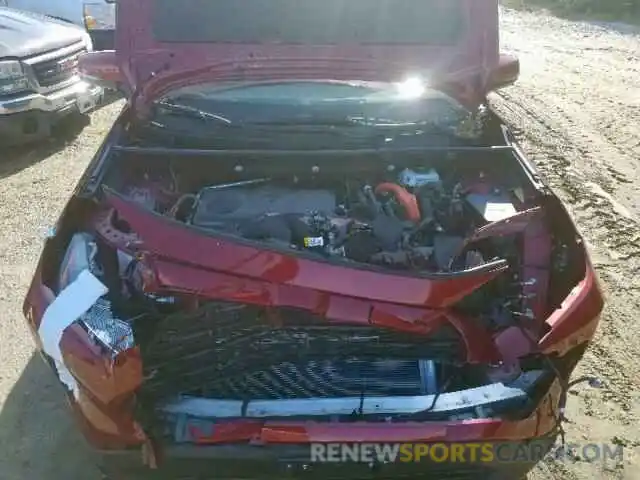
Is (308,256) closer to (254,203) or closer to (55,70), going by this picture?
(254,203)

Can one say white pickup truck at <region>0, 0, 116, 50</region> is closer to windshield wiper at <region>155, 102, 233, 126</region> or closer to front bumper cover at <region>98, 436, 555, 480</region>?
windshield wiper at <region>155, 102, 233, 126</region>

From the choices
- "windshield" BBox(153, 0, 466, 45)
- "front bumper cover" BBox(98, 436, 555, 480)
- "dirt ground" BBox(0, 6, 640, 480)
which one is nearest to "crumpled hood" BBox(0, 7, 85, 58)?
"dirt ground" BBox(0, 6, 640, 480)

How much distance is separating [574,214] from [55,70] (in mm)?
4695

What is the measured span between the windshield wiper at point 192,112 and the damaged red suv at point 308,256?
1cm

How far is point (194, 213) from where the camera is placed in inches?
118

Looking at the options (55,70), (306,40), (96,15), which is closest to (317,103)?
(306,40)

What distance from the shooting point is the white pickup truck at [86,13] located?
7.83m

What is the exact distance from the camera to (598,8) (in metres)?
13.8

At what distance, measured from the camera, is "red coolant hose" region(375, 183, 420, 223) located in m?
2.99

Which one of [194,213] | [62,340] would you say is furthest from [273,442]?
[194,213]

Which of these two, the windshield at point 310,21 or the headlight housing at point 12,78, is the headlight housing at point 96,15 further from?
the windshield at point 310,21

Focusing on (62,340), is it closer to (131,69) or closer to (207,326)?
(207,326)

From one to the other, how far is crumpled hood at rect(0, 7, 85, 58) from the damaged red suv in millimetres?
3105

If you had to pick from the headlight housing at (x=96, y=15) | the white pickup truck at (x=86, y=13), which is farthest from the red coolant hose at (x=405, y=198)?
the headlight housing at (x=96, y=15)
